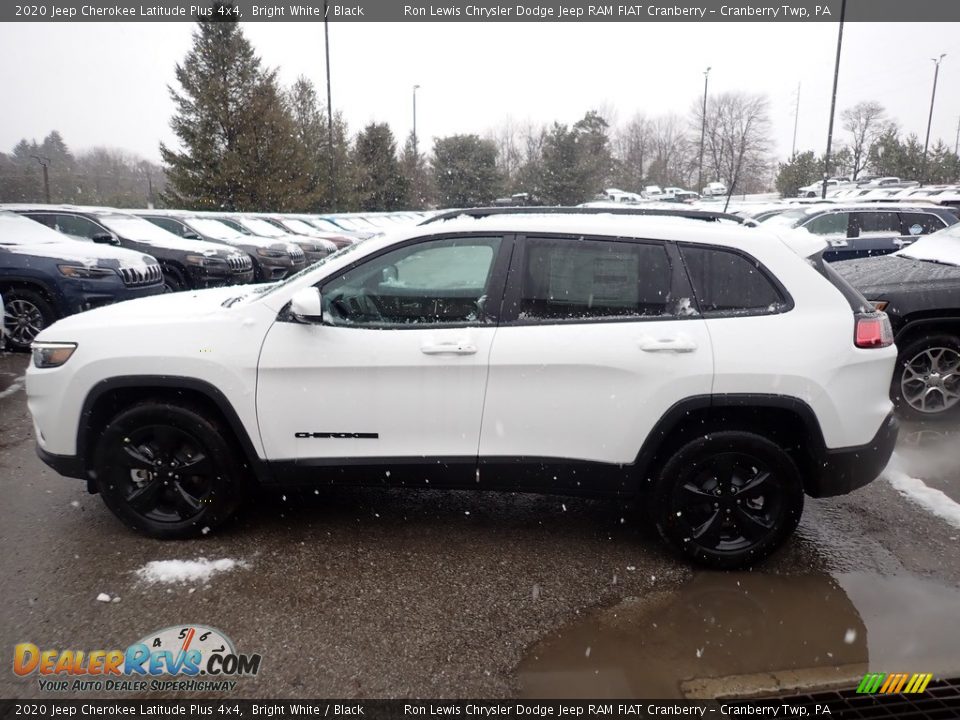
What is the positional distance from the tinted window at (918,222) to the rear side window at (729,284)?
994 centimetres

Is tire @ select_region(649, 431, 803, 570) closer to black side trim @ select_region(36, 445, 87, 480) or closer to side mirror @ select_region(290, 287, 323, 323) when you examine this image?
side mirror @ select_region(290, 287, 323, 323)

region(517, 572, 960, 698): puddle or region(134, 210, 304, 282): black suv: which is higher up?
region(134, 210, 304, 282): black suv

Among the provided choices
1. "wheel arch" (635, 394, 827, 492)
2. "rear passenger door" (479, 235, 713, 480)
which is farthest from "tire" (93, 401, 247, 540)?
"wheel arch" (635, 394, 827, 492)

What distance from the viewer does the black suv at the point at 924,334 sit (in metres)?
5.26

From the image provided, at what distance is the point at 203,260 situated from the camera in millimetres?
11031

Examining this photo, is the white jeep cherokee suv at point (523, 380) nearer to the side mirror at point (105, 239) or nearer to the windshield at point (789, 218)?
the side mirror at point (105, 239)

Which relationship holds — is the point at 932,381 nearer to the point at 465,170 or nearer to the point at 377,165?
the point at 465,170

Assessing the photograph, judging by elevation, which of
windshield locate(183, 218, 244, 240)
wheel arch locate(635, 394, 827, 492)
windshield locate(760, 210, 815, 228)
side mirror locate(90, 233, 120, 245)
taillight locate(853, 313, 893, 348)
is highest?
windshield locate(760, 210, 815, 228)

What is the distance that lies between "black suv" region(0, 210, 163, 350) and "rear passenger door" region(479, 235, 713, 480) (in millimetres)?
6705

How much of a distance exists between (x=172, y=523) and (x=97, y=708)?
47.3 inches

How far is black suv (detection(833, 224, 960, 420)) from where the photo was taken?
526cm

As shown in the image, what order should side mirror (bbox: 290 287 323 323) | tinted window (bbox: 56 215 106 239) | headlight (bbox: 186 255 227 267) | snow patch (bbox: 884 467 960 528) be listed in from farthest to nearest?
headlight (bbox: 186 255 227 267)
tinted window (bbox: 56 215 106 239)
snow patch (bbox: 884 467 960 528)
side mirror (bbox: 290 287 323 323)

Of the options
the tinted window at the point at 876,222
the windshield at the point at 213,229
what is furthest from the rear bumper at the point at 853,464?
the windshield at the point at 213,229

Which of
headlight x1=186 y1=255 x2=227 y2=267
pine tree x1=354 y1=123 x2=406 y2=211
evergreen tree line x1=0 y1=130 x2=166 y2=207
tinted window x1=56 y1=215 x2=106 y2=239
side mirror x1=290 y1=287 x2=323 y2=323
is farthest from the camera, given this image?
pine tree x1=354 y1=123 x2=406 y2=211
